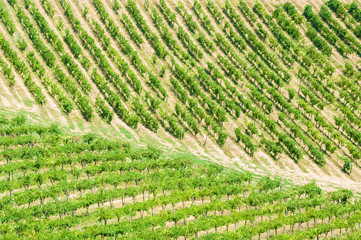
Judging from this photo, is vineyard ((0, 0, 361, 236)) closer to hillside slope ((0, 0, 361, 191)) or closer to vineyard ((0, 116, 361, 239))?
vineyard ((0, 116, 361, 239))

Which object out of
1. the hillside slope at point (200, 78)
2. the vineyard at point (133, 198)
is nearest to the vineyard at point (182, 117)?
the vineyard at point (133, 198)

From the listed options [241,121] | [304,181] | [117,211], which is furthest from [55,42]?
[304,181]

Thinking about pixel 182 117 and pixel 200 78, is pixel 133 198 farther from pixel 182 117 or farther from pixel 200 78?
pixel 200 78

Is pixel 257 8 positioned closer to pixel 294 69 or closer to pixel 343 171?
pixel 294 69

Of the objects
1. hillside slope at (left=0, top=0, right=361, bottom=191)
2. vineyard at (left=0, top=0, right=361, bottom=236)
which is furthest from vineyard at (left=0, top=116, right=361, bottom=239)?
hillside slope at (left=0, top=0, right=361, bottom=191)

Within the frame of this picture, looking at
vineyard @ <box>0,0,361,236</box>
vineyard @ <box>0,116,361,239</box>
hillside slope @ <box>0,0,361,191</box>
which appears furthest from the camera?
hillside slope @ <box>0,0,361,191</box>

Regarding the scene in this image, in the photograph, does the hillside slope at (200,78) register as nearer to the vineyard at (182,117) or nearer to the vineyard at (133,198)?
the vineyard at (182,117)

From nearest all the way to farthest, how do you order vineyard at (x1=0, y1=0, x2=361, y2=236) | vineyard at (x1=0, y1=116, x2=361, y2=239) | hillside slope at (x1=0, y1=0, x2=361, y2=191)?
1. vineyard at (x1=0, y1=116, x2=361, y2=239)
2. vineyard at (x1=0, y1=0, x2=361, y2=236)
3. hillside slope at (x1=0, y1=0, x2=361, y2=191)

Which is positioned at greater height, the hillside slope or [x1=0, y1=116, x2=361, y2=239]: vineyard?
the hillside slope
